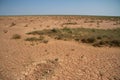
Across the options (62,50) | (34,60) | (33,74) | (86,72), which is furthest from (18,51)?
(86,72)

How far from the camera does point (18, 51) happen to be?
9094 mm

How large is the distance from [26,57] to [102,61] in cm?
424

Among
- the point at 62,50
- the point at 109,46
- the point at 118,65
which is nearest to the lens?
the point at 118,65

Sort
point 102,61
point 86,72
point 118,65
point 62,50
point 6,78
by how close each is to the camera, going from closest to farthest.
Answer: point 6,78, point 86,72, point 118,65, point 102,61, point 62,50

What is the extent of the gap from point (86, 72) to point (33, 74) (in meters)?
2.31

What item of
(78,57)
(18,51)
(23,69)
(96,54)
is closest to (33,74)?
(23,69)

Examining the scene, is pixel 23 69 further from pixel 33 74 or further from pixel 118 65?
pixel 118 65

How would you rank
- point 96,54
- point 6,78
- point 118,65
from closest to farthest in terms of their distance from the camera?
point 6,78
point 118,65
point 96,54

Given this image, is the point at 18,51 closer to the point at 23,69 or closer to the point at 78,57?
the point at 23,69

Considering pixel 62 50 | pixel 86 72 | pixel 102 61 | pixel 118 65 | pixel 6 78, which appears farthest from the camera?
pixel 62 50

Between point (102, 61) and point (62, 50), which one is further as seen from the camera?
point (62, 50)

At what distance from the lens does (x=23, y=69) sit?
20.8ft

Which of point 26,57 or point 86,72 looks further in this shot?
point 26,57

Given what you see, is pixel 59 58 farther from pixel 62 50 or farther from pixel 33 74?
pixel 33 74
